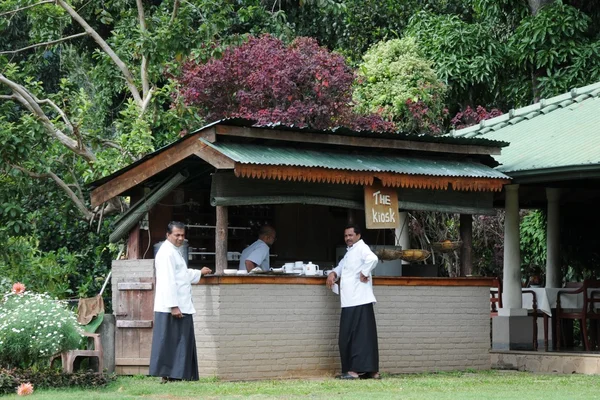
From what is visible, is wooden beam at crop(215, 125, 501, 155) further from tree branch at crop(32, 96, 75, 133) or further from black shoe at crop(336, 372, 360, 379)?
tree branch at crop(32, 96, 75, 133)

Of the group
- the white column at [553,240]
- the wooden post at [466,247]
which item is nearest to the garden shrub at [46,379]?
the wooden post at [466,247]

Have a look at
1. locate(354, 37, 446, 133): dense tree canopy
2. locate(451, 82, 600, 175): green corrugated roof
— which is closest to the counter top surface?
locate(451, 82, 600, 175): green corrugated roof

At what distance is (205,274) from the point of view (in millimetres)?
11375

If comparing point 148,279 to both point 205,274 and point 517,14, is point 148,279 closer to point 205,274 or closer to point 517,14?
point 205,274

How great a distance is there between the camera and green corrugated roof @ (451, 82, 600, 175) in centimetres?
1380

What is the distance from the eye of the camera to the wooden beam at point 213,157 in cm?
1123

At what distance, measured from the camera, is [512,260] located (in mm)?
15070

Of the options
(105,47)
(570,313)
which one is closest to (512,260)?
(570,313)

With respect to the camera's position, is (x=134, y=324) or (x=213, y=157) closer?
(x=213, y=157)

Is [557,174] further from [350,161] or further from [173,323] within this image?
[173,323]

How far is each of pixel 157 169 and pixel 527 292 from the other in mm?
5760

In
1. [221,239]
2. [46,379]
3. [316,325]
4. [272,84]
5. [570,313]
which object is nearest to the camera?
[46,379]

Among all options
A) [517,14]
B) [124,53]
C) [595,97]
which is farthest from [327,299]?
[517,14]

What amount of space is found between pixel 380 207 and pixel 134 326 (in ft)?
10.1
